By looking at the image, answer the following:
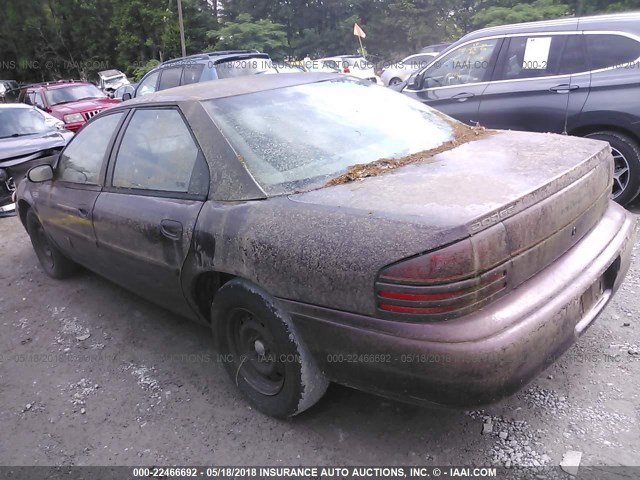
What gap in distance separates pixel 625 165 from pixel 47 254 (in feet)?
17.5

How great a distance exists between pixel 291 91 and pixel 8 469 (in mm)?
2440

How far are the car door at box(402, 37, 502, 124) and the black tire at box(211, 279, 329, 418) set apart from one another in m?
4.06

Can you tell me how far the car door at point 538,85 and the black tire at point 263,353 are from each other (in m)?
3.95

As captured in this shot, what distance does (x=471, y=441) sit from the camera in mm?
2346

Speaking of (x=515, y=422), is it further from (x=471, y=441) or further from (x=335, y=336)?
(x=335, y=336)

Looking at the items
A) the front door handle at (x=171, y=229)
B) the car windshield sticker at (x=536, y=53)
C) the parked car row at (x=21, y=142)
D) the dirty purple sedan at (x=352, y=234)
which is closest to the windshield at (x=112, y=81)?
the parked car row at (x=21, y=142)

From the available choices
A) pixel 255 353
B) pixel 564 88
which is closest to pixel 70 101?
pixel 564 88

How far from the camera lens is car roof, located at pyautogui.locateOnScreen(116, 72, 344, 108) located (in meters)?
2.99

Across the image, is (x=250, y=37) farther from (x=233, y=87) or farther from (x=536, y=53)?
(x=233, y=87)

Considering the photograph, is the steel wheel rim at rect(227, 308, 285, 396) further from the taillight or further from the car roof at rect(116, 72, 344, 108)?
the car roof at rect(116, 72, 344, 108)

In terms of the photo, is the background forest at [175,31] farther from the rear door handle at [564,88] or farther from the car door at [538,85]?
the rear door handle at [564,88]

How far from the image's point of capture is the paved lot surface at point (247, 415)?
2324mm

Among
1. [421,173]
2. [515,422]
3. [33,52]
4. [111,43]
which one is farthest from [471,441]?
[33,52]

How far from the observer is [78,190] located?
12.1ft
